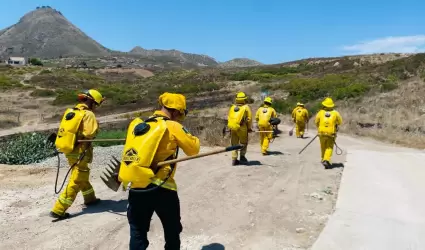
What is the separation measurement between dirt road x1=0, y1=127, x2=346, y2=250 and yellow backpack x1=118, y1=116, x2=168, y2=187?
5.41 feet

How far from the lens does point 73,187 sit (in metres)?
6.49

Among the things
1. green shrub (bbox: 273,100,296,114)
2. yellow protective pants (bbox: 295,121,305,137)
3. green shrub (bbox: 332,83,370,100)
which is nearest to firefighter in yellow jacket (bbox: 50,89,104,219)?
yellow protective pants (bbox: 295,121,305,137)

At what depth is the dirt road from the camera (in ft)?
18.3

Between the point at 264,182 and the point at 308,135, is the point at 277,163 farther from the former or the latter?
the point at 308,135

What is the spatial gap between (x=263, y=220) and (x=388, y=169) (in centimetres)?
468

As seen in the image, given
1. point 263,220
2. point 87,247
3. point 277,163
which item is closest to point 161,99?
point 87,247

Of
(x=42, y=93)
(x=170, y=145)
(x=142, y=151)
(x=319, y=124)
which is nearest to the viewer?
(x=142, y=151)

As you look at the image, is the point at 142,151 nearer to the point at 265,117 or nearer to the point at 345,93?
the point at 265,117

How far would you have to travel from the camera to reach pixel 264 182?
28.0 ft

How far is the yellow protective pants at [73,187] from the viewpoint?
6.38 metres

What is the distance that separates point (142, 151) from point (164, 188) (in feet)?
1.45

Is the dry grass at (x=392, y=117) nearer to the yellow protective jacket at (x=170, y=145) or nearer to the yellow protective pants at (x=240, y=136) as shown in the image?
the yellow protective pants at (x=240, y=136)

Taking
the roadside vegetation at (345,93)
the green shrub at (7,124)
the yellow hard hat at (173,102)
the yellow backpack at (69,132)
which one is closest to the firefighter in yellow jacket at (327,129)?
the yellow backpack at (69,132)

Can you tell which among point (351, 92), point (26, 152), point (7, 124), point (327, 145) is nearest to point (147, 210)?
point (327, 145)
